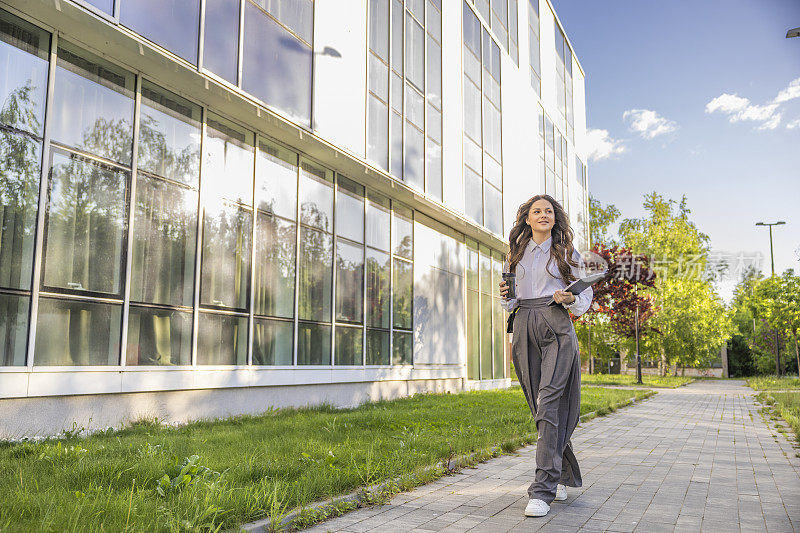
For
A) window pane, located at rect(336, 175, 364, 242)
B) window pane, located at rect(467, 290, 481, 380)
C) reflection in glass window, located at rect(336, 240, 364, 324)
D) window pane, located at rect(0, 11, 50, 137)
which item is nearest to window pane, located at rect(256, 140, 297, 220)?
window pane, located at rect(336, 175, 364, 242)

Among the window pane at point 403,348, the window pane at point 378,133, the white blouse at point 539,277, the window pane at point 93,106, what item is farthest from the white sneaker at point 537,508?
the window pane at point 403,348

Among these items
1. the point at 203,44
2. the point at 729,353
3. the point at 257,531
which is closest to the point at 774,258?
the point at 729,353

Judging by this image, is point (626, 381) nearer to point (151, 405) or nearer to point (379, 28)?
point (379, 28)

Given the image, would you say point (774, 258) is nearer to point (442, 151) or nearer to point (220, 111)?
point (442, 151)

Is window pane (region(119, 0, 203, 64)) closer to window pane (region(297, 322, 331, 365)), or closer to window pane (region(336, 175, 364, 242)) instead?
window pane (region(336, 175, 364, 242))

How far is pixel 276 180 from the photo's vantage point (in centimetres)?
1123

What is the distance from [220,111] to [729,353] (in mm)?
56388

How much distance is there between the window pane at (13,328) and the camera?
22.3ft

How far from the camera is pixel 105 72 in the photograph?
324 inches

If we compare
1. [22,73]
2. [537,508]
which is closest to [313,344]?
[22,73]

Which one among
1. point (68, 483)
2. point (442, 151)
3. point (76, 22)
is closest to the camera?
point (68, 483)

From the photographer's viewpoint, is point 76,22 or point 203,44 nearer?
point 76,22

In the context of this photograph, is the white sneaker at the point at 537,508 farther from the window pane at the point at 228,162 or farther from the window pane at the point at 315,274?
the window pane at the point at 315,274

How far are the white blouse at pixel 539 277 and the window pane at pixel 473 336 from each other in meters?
14.7
